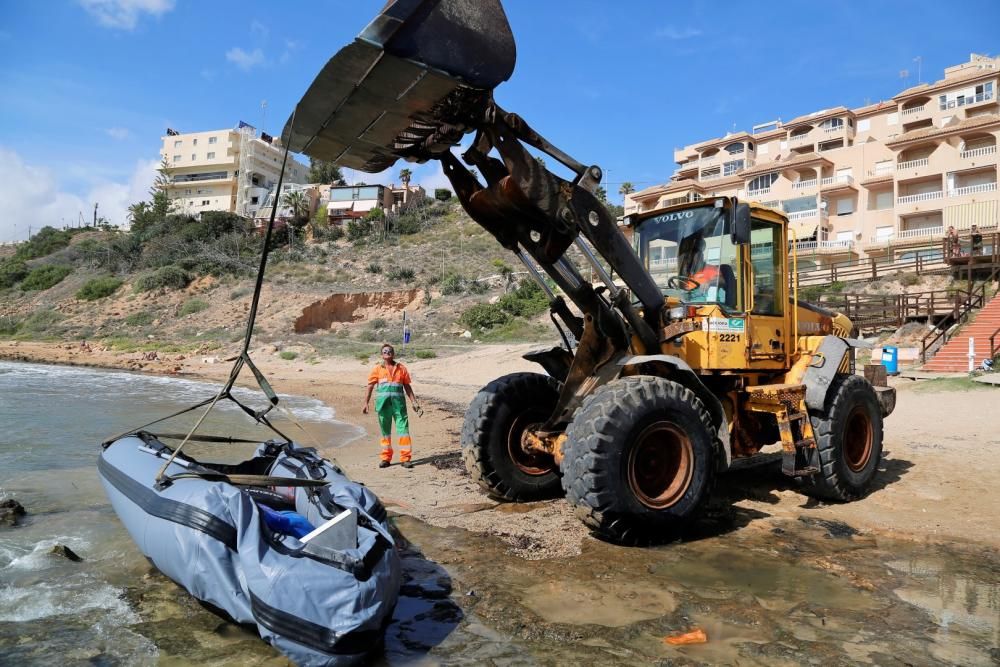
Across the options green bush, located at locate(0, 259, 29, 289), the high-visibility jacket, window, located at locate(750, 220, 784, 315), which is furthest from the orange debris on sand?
green bush, located at locate(0, 259, 29, 289)

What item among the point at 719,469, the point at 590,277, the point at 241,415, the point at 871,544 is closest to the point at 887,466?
the point at 871,544

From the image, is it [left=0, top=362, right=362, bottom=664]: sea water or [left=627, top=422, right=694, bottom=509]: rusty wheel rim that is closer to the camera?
[left=0, top=362, right=362, bottom=664]: sea water

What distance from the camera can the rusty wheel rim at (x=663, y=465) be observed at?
4.93 m

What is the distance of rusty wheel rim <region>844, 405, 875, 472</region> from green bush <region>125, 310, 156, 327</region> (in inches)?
1697

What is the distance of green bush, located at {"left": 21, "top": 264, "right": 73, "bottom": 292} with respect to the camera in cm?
5338

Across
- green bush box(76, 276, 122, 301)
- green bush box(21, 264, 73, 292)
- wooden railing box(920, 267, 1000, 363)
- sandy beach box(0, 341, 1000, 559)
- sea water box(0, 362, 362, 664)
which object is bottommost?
sandy beach box(0, 341, 1000, 559)

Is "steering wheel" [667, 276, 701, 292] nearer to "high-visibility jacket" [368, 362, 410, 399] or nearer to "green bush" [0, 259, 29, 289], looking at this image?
"high-visibility jacket" [368, 362, 410, 399]

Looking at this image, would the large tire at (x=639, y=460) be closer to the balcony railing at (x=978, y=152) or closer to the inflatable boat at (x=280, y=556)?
the inflatable boat at (x=280, y=556)

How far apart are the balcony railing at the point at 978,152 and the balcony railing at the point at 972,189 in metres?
1.73

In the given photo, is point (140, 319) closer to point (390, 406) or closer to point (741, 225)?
point (390, 406)

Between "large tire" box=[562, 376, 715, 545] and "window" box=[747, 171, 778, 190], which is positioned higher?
"window" box=[747, 171, 778, 190]

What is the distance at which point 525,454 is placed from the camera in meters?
6.32

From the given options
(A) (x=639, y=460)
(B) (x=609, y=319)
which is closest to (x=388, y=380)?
(B) (x=609, y=319)

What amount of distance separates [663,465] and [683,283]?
1.82 meters
